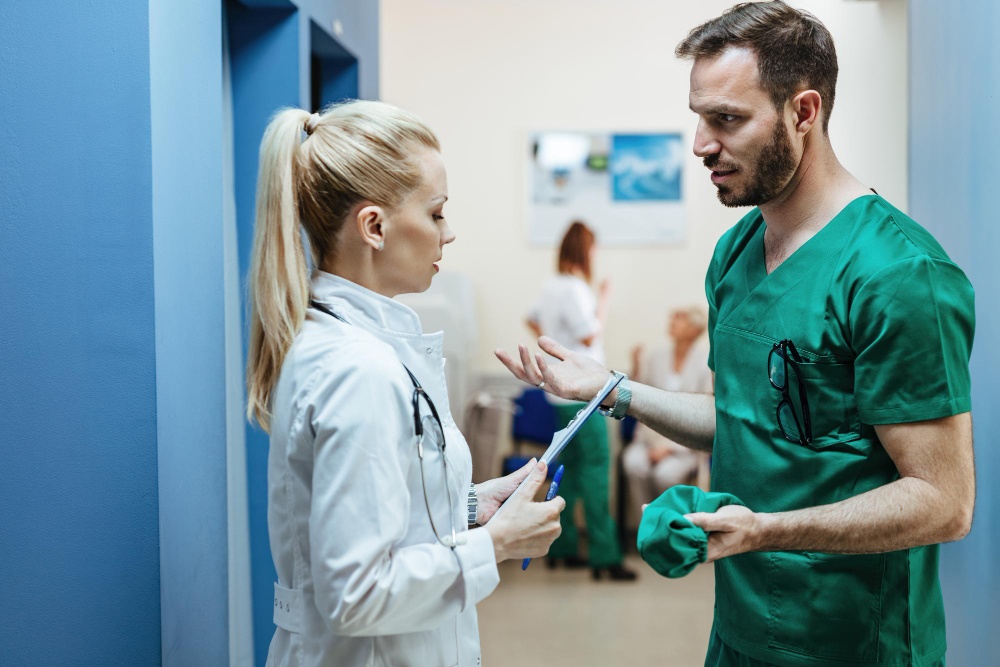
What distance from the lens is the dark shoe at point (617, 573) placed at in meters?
4.43

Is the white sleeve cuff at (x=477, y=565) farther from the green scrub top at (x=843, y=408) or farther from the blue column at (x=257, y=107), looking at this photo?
the blue column at (x=257, y=107)

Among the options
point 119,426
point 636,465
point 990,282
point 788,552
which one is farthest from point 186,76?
point 636,465

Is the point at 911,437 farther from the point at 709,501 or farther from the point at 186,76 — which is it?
the point at 186,76

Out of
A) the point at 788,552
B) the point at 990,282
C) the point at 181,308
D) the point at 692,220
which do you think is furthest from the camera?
the point at 692,220

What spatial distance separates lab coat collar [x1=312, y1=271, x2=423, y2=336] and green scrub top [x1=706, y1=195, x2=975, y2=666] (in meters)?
0.62

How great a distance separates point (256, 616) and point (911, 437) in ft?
5.78

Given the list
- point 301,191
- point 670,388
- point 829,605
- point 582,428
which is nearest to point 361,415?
point 301,191

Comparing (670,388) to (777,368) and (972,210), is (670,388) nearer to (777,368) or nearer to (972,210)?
(972,210)

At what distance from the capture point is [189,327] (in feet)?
5.34

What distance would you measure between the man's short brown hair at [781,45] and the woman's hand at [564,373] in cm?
58

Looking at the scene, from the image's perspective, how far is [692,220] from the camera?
542 centimetres

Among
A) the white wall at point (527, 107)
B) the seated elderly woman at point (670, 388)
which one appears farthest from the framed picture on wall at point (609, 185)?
the seated elderly woman at point (670, 388)

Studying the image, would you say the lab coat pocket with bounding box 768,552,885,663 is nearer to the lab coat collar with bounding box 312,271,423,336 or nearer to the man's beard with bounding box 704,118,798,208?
the man's beard with bounding box 704,118,798,208

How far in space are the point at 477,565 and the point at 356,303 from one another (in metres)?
0.38
